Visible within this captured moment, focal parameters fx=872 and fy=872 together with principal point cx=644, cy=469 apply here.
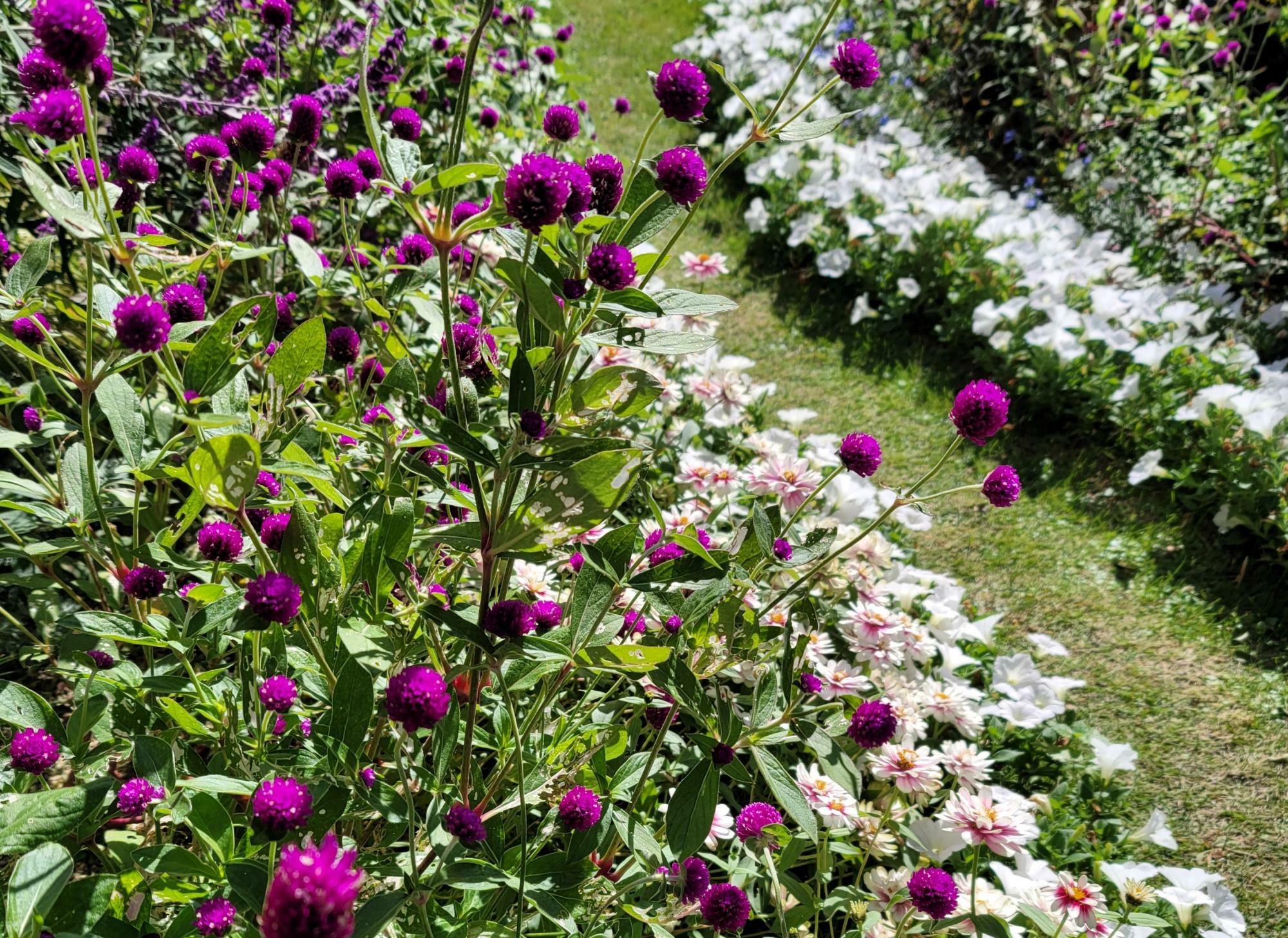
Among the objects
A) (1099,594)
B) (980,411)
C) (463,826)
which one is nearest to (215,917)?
(463,826)

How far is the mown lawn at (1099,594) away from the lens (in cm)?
250

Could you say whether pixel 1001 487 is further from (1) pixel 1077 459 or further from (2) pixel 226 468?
(1) pixel 1077 459

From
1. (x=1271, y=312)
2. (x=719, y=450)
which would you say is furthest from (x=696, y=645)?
(x=1271, y=312)

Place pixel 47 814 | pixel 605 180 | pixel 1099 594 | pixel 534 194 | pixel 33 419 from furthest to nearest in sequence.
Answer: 1. pixel 1099 594
2. pixel 33 419
3. pixel 605 180
4. pixel 47 814
5. pixel 534 194

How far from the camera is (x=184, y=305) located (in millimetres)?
1402

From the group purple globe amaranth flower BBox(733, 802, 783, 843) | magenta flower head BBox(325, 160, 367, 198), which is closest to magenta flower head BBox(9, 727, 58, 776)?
purple globe amaranth flower BBox(733, 802, 783, 843)

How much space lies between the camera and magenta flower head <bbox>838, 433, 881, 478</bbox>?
149 cm

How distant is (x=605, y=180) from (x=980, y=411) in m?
0.70

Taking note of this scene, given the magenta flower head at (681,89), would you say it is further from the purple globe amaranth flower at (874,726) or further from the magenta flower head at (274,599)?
the purple globe amaranth flower at (874,726)

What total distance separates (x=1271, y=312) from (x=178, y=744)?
4.44 metres

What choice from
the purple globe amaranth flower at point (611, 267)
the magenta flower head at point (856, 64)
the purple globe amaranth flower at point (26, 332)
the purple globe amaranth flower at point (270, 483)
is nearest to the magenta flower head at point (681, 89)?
the purple globe amaranth flower at point (611, 267)

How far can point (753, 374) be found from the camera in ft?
13.4

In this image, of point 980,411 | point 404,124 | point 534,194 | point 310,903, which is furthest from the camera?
point 404,124

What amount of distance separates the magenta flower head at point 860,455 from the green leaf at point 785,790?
506 mm
